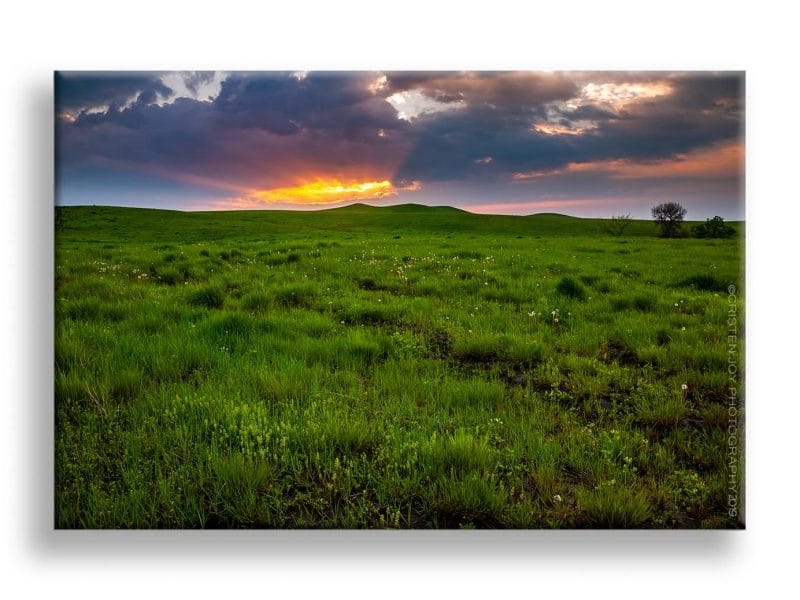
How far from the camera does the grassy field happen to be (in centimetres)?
388

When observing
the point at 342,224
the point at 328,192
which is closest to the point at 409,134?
the point at 328,192

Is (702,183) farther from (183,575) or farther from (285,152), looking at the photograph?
(183,575)

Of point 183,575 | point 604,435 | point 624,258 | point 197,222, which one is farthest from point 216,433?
point 624,258

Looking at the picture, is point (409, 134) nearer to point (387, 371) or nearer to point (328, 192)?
point (328, 192)

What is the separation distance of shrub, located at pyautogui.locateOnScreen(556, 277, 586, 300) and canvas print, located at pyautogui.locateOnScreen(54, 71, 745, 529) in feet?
0.09

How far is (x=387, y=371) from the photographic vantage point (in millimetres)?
4645

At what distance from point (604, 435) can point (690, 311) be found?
1.79 meters

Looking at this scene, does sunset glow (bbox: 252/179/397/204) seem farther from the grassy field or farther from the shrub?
the shrub

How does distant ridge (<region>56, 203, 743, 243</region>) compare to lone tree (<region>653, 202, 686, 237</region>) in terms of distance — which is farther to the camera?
distant ridge (<region>56, 203, 743, 243</region>)

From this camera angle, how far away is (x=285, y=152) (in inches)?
210

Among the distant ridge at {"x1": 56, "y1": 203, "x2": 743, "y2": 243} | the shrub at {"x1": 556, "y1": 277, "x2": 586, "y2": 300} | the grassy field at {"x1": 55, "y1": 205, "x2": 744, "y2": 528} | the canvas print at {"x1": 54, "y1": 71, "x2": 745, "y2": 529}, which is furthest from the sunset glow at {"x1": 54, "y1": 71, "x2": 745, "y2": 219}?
the shrub at {"x1": 556, "y1": 277, "x2": 586, "y2": 300}
